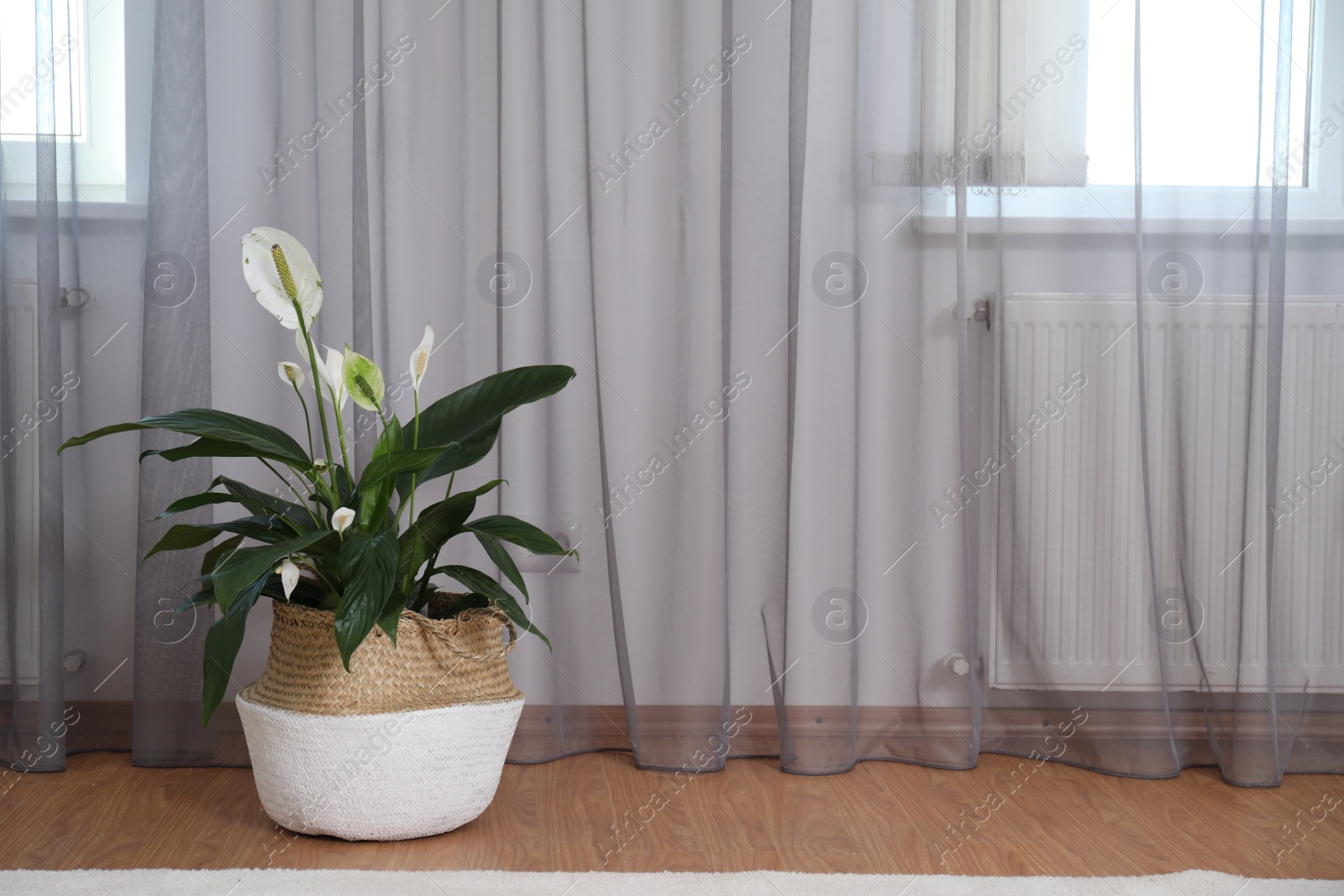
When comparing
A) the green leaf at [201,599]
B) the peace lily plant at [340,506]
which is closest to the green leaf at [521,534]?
the peace lily plant at [340,506]

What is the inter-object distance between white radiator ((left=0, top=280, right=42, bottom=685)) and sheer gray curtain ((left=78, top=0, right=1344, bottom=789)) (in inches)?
8.8

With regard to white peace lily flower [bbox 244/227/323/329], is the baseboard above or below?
below

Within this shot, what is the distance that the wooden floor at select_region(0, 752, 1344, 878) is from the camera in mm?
1135

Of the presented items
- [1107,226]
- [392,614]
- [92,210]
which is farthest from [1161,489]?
[92,210]

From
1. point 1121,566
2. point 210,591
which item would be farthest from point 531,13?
point 1121,566

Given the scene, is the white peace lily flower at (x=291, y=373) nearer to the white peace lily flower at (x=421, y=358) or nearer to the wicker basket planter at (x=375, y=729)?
the white peace lily flower at (x=421, y=358)

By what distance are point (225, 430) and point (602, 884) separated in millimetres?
705

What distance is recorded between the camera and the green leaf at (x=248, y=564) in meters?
1.00

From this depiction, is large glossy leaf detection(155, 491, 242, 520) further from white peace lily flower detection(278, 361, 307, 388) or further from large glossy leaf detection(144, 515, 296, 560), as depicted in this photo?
white peace lily flower detection(278, 361, 307, 388)

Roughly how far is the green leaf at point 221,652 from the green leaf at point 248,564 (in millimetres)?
61

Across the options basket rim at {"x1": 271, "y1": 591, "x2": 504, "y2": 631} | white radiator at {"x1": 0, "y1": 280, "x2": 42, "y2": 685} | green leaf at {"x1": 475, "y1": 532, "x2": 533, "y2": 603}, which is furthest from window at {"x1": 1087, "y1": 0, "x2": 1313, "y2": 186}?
→ white radiator at {"x1": 0, "y1": 280, "x2": 42, "y2": 685}

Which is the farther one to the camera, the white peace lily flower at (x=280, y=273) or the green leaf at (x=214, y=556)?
the green leaf at (x=214, y=556)

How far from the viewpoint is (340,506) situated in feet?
3.88

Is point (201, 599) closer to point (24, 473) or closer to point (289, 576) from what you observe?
point (289, 576)
